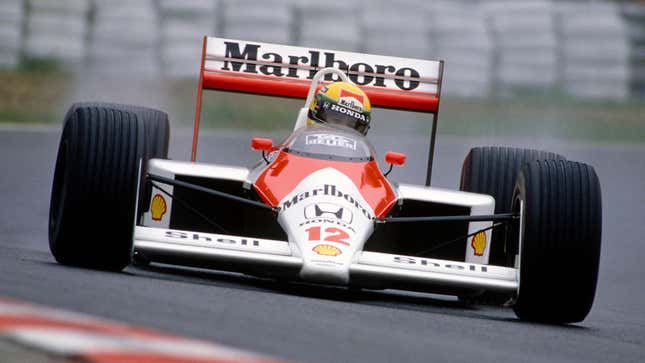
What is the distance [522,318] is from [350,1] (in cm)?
1456

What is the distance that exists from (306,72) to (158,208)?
210 centimetres

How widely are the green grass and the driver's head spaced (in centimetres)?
1127

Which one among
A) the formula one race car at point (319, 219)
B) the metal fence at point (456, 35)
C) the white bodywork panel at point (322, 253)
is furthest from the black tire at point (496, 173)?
the metal fence at point (456, 35)

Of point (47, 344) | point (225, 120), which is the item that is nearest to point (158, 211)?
point (47, 344)

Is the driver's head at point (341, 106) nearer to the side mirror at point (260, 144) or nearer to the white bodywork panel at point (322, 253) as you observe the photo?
the side mirror at point (260, 144)

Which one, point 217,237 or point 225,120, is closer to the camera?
point 217,237

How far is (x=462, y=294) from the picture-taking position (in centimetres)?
738

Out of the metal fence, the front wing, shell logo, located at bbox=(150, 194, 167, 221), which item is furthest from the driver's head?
the metal fence

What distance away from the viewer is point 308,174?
7559 millimetres

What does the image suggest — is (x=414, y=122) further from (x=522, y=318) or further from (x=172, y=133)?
(x=522, y=318)

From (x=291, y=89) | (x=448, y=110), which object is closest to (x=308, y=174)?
(x=291, y=89)

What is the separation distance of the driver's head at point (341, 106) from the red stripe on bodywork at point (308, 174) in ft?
2.72

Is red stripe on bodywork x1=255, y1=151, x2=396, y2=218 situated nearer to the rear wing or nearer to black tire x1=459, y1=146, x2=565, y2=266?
black tire x1=459, y1=146, x2=565, y2=266

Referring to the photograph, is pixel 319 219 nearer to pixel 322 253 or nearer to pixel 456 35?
pixel 322 253
